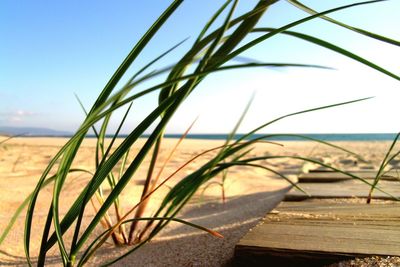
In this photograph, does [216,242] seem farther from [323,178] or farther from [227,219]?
[323,178]

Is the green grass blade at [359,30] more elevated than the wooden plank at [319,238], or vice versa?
the green grass blade at [359,30]

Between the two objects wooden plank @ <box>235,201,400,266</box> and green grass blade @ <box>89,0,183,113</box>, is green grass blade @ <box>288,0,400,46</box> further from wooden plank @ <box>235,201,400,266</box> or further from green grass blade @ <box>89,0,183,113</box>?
wooden plank @ <box>235,201,400,266</box>

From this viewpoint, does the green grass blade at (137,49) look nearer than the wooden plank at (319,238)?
Yes

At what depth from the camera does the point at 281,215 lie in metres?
0.96

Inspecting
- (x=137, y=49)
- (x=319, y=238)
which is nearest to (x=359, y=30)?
(x=137, y=49)

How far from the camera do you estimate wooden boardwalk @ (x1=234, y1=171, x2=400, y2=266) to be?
67 cm

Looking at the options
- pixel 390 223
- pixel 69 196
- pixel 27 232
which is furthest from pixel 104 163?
pixel 69 196

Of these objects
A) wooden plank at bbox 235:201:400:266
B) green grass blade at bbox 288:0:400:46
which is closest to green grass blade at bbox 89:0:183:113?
green grass blade at bbox 288:0:400:46

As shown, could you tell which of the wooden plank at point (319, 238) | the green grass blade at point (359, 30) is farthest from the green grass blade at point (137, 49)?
the wooden plank at point (319, 238)

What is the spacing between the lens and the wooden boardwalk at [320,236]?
670 millimetres

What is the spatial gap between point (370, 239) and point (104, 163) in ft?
1.82

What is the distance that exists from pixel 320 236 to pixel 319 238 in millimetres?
14

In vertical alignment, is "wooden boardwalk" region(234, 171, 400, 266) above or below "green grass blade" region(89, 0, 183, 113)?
below

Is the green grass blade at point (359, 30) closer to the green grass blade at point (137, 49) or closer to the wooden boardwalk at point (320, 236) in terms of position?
the green grass blade at point (137, 49)
